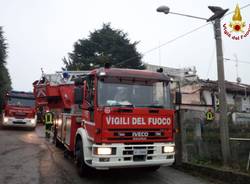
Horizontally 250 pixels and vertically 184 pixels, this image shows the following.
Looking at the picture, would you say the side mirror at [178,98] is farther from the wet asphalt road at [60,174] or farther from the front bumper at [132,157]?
the wet asphalt road at [60,174]

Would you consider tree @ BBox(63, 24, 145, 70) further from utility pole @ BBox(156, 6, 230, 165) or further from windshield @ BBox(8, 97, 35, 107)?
utility pole @ BBox(156, 6, 230, 165)

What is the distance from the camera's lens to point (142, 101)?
762 centimetres

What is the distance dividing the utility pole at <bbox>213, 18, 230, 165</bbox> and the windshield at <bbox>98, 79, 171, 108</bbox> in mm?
1841

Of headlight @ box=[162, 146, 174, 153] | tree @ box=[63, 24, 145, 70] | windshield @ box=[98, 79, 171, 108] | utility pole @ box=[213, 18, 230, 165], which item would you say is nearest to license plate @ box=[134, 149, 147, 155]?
headlight @ box=[162, 146, 174, 153]

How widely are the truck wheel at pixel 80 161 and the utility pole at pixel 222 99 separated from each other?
12.5 ft

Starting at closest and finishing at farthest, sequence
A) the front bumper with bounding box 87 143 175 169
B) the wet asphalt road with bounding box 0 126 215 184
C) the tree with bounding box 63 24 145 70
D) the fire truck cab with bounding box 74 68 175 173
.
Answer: the front bumper with bounding box 87 143 175 169 < the fire truck cab with bounding box 74 68 175 173 < the wet asphalt road with bounding box 0 126 215 184 < the tree with bounding box 63 24 145 70

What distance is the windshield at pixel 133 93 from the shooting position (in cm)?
739

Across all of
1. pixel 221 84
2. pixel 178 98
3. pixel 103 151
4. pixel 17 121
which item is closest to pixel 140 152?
pixel 103 151

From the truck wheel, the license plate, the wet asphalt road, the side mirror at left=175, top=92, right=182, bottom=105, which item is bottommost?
the wet asphalt road

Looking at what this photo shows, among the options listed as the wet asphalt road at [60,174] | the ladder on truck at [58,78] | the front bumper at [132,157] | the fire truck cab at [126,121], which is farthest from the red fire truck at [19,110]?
the front bumper at [132,157]

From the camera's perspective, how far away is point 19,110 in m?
20.7

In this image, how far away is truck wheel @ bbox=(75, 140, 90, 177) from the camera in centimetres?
787

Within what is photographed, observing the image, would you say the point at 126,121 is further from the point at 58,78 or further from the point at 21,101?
the point at 21,101

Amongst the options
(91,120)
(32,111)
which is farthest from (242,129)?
(32,111)
